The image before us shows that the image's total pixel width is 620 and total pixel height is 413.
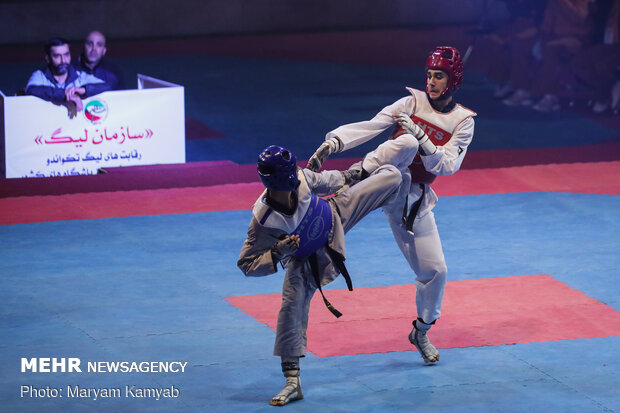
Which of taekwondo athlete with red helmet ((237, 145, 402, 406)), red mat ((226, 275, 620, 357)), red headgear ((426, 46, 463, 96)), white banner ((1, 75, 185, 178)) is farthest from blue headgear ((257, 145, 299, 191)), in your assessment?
white banner ((1, 75, 185, 178))

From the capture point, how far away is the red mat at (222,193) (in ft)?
35.6

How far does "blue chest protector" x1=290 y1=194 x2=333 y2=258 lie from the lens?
6.05 meters

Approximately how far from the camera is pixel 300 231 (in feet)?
19.8

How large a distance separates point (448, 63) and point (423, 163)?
0.69 m

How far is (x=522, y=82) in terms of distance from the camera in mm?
17312

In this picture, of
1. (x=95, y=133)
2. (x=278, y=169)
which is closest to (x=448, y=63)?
(x=278, y=169)

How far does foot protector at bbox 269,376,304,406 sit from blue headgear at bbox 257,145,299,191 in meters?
1.20

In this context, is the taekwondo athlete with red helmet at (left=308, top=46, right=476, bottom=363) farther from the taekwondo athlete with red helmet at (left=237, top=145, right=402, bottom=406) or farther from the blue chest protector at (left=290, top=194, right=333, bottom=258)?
the blue chest protector at (left=290, top=194, right=333, bottom=258)

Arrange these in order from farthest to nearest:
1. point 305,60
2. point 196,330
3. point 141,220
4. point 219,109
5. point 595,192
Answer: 1. point 305,60
2. point 219,109
3. point 595,192
4. point 141,220
5. point 196,330

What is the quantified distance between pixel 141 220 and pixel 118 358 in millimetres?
3714

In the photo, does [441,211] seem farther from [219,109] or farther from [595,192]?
[219,109]

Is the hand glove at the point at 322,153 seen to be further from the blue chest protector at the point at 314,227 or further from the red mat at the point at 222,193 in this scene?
the red mat at the point at 222,193

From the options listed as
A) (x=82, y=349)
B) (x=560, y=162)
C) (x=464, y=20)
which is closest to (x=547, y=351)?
(x=82, y=349)
